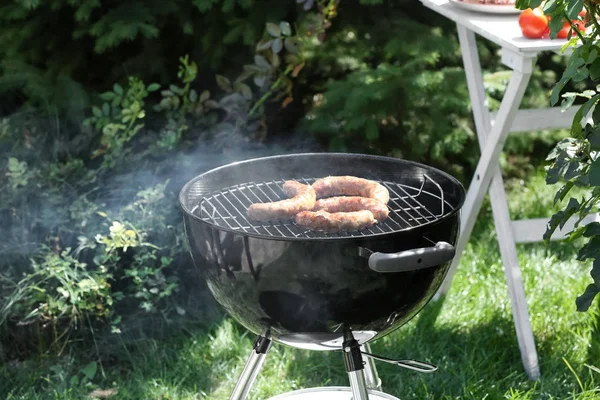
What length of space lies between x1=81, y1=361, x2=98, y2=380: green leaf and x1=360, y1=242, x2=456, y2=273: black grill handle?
4.84 ft

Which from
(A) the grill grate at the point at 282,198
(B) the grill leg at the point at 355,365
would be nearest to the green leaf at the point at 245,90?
(A) the grill grate at the point at 282,198

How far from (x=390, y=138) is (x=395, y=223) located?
1933 millimetres

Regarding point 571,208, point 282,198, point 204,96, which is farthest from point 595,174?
point 204,96

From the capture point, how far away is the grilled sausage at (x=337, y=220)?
227cm

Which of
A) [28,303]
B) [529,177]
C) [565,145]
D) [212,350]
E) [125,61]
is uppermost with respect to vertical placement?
[565,145]

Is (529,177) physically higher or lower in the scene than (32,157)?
lower

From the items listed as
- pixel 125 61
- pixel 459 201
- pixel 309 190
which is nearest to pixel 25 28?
pixel 125 61

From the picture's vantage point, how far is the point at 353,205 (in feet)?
7.86

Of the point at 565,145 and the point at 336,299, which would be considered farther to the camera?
the point at 565,145

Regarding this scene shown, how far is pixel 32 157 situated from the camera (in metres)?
3.73

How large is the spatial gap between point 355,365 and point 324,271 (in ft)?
1.05

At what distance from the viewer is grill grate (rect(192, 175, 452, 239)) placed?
236cm

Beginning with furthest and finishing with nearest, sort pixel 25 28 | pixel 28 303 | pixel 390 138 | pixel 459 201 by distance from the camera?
pixel 390 138
pixel 25 28
pixel 28 303
pixel 459 201

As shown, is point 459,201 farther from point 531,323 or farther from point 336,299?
point 531,323
